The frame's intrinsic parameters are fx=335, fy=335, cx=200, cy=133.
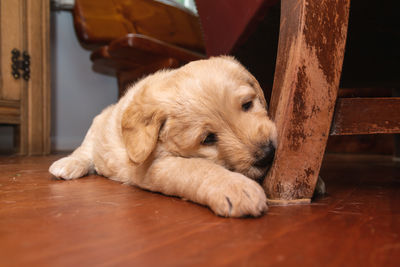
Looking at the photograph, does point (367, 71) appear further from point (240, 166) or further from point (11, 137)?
point (11, 137)

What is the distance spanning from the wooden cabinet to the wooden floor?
9.63 feet

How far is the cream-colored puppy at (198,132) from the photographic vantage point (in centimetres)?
138

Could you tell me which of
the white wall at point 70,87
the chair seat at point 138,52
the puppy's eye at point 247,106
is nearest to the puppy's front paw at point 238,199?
the puppy's eye at point 247,106

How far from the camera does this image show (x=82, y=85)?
208 inches

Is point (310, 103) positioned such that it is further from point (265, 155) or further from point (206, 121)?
point (206, 121)

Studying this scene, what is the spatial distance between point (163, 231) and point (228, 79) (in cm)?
86

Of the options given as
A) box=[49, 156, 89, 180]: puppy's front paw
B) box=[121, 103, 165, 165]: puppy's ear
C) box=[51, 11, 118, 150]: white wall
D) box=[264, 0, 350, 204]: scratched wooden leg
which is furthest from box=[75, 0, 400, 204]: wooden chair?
box=[51, 11, 118, 150]: white wall

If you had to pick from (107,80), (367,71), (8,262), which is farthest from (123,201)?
(107,80)

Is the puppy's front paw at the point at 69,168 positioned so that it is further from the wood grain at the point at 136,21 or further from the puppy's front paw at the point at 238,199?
the wood grain at the point at 136,21

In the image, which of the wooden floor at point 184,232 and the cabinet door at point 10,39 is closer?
the wooden floor at point 184,232

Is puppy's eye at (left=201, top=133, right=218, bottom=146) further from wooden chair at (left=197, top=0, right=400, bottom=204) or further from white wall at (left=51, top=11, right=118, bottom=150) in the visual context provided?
white wall at (left=51, top=11, right=118, bottom=150)

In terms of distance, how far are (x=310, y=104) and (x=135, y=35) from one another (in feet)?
9.10

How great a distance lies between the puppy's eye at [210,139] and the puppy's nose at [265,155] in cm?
23

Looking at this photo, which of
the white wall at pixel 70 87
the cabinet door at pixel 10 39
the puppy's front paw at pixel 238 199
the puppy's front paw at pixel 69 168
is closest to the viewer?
A: the puppy's front paw at pixel 238 199
